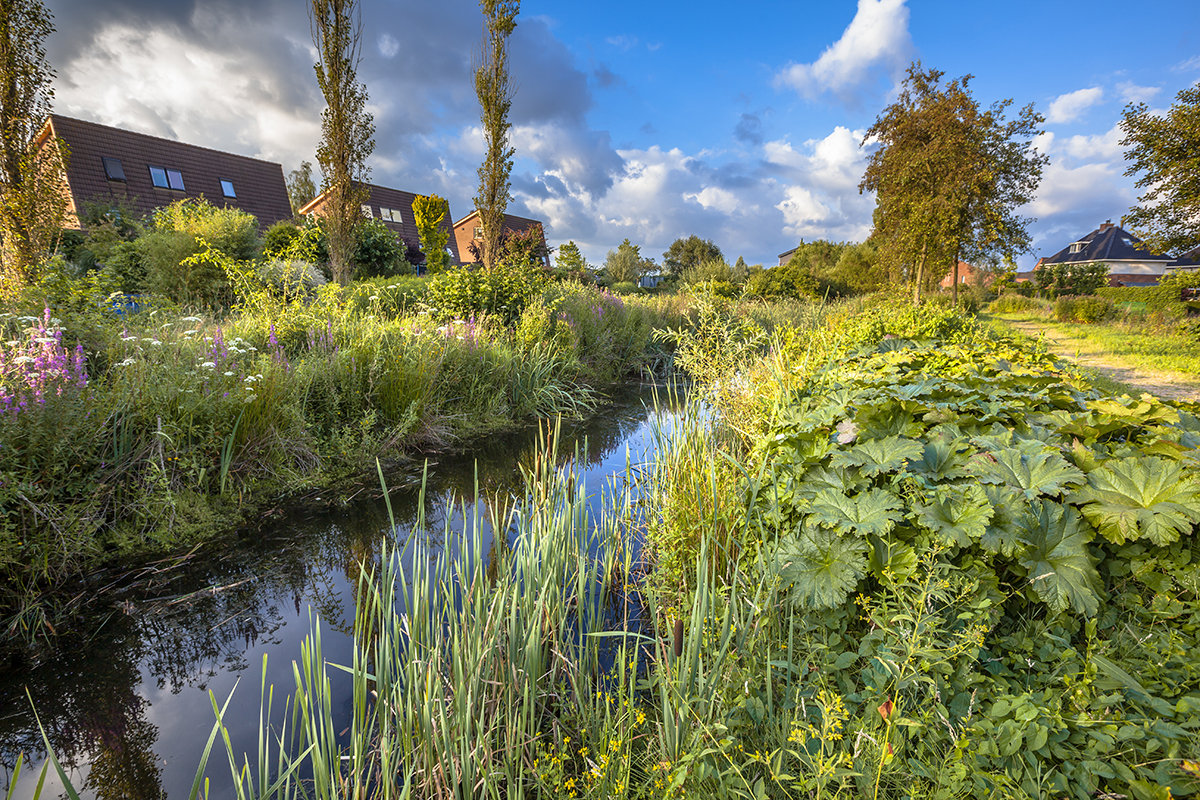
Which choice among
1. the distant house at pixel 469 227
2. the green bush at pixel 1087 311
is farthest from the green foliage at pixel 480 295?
the distant house at pixel 469 227

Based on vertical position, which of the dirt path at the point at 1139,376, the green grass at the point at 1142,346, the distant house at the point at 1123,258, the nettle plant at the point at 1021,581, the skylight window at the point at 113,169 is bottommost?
the dirt path at the point at 1139,376

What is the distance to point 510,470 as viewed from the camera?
467 cm

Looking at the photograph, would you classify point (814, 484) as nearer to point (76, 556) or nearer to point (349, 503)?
point (349, 503)

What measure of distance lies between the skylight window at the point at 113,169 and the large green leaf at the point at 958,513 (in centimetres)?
2969

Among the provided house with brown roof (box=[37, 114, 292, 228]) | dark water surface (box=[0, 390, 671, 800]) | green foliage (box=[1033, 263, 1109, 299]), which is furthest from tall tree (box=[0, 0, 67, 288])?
green foliage (box=[1033, 263, 1109, 299])

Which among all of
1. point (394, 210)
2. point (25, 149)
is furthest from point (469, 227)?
point (25, 149)

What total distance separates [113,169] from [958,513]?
30.0m

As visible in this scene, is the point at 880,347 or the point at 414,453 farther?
the point at 880,347

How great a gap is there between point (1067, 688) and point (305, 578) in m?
3.47

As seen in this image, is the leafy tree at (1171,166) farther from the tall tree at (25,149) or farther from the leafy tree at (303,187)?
the leafy tree at (303,187)

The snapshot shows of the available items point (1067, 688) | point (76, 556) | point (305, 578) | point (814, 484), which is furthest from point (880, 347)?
point (76, 556)

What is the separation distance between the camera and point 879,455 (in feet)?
6.22

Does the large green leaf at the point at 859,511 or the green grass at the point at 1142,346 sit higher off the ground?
the large green leaf at the point at 859,511

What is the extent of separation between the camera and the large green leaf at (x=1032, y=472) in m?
1.61
